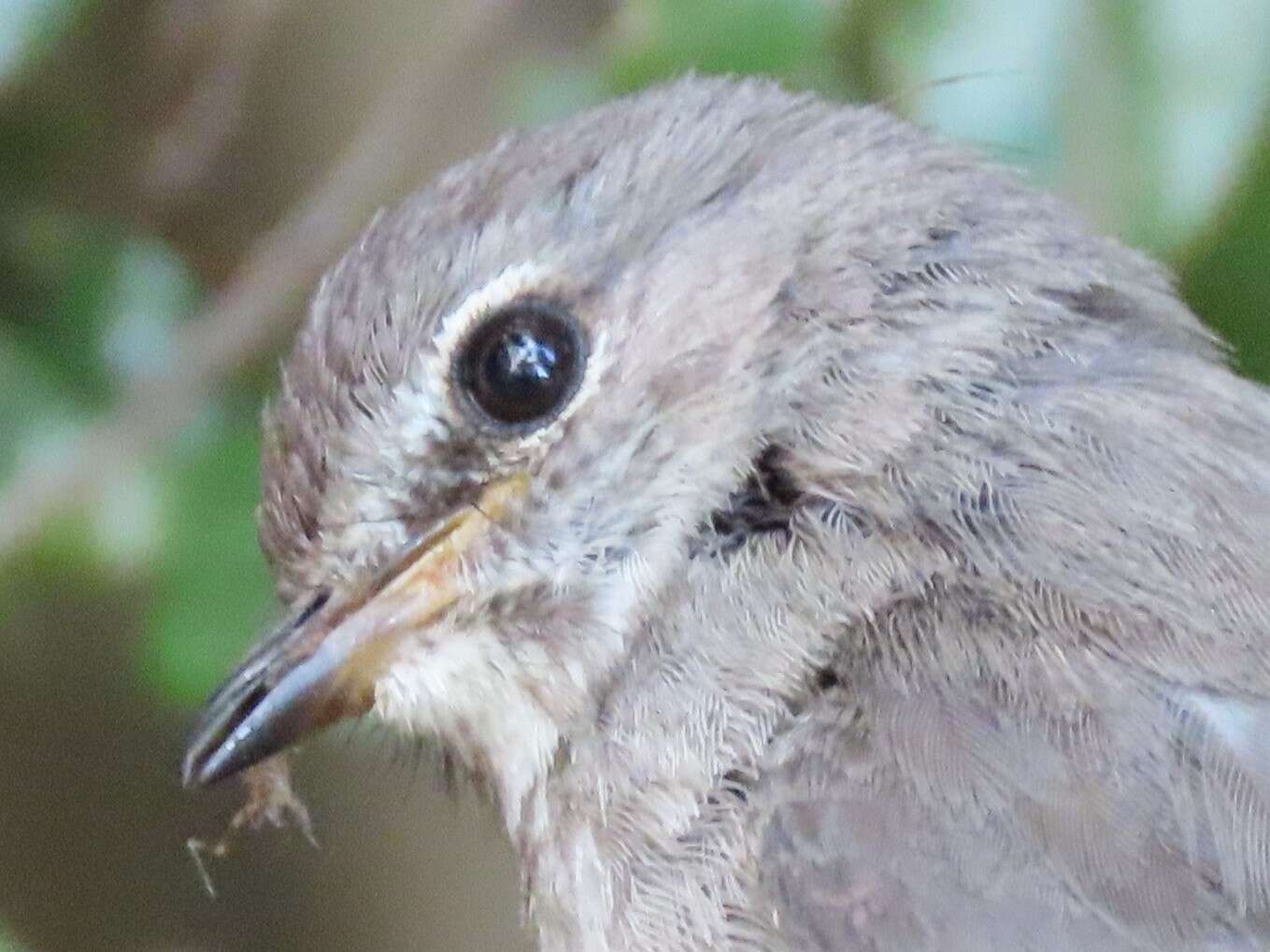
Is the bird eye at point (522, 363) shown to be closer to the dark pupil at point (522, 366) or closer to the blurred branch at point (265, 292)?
the dark pupil at point (522, 366)

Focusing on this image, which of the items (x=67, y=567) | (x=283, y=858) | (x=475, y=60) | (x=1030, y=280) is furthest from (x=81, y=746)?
(x=1030, y=280)

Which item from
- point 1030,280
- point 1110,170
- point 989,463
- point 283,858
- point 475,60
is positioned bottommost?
point 283,858

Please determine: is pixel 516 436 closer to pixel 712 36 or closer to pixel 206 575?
pixel 712 36

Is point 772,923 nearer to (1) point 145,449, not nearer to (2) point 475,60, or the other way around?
(1) point 145,449

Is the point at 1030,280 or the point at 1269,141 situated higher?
the point at 1269,141

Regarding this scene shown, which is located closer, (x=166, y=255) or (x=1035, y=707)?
(x=1035, y=707)

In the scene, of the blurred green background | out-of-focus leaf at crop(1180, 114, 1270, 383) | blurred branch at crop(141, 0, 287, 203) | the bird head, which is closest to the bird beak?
the bird head

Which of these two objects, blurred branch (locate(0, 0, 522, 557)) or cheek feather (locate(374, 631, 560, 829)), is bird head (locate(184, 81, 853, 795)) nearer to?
cheek feather (locate(374, 631, 560, 829))
